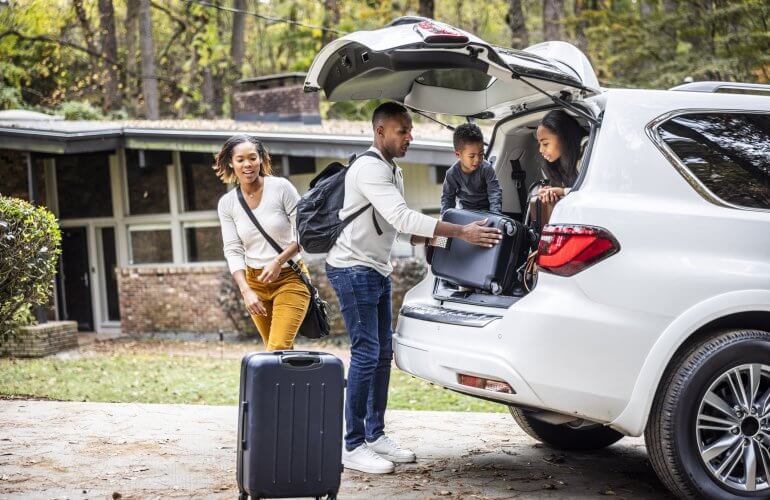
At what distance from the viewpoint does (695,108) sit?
4.87m

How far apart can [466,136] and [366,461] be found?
2.10 m

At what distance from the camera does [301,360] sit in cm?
446

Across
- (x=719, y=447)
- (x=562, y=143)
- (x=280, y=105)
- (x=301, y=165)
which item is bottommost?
(x=719, y=447)

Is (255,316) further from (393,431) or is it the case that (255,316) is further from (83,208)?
(83,208)

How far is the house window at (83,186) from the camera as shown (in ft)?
63.6

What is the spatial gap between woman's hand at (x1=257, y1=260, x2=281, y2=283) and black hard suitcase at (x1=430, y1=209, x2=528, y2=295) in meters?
1.02

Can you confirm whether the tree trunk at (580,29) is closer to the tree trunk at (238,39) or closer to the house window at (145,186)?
the house window at (145,186)

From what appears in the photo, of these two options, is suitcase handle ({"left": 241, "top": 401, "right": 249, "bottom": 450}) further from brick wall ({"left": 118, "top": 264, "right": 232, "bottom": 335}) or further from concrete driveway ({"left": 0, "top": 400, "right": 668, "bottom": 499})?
brick wall ({"left": 118, "top": 264, "right": 232, "bottom": 335})

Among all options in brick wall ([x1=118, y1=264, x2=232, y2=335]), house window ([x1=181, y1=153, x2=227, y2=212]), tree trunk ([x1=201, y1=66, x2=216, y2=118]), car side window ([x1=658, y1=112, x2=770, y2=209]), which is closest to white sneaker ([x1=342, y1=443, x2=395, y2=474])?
car side window ([x1=658, y1=112, x2=770, y2=209])

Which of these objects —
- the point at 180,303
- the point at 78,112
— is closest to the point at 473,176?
the point at 180,303

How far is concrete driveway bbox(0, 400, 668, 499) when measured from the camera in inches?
200

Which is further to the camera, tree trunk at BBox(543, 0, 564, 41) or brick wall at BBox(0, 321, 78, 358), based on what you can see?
tree trunk at BBox(543, 0, 564, 41)

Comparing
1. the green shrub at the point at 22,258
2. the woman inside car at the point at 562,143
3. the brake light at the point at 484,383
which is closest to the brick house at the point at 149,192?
the green shrub at the point at 22,258

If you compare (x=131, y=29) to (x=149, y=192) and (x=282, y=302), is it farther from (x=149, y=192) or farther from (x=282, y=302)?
(x=282, y=302)
